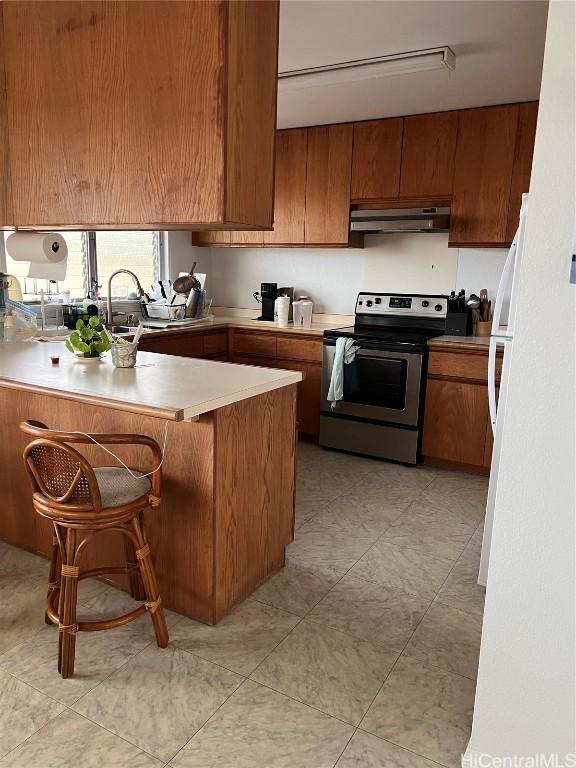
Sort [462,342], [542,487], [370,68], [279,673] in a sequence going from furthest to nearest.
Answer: [462,342] < [370,68] < [279,673] < [542,487]

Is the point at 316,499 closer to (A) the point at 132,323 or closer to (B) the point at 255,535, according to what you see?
(B) the point at 255,535

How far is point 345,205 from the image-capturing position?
14.1ft

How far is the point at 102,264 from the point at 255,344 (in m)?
1.34

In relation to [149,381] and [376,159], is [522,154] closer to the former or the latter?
[376,159]

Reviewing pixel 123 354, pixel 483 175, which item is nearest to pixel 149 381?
pixel 123 354

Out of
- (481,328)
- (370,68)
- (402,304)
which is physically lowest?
(481,328)

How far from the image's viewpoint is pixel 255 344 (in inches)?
180

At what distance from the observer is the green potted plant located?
8.16 feet

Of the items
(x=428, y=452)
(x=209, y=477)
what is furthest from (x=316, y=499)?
(x=209, y=477)

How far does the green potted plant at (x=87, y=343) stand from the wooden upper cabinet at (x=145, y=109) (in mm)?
522

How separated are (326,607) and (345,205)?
2.98 meters

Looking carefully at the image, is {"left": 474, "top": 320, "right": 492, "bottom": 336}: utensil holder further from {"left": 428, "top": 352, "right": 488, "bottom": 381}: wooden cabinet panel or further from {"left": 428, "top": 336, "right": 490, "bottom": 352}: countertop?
{"left": 428, "top": 352, "right": 488, "bottom": 381}: wooden cabinet panel

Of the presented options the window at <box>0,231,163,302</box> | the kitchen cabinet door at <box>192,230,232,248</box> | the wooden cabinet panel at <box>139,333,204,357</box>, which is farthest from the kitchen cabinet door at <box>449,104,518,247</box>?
the window at <box>0,231,163,302</box>

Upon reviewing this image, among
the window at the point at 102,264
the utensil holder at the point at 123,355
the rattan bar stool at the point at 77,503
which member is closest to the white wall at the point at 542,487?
the rattan bar stool at the point at 77,503
